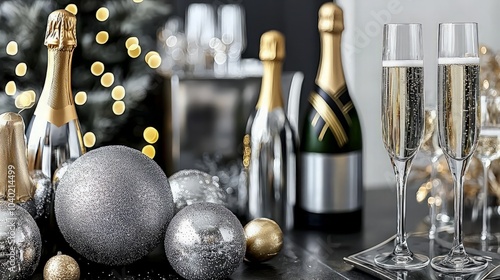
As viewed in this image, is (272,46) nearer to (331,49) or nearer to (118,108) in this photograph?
(331,49)

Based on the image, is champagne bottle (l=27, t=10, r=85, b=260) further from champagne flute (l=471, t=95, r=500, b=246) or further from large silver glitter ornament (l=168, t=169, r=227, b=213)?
champagne flute (l=471, t=95, r=500, b=246)

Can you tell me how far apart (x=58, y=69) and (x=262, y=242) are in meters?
0.41

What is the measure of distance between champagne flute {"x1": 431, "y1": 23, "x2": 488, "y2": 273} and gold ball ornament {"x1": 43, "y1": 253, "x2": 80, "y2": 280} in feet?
1.68

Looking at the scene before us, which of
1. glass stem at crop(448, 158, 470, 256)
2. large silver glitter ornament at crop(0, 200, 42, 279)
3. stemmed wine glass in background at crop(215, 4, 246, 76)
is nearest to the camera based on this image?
large silver glitter ornament at crop(0, 200, 42, 279)

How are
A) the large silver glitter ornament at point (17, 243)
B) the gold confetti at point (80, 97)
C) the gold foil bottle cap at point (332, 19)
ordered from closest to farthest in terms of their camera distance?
the large silver glitter ornament at point (17, 243) < the gold foil bottle cap at point (332, 19) < the gold confetti at point (80, 97)

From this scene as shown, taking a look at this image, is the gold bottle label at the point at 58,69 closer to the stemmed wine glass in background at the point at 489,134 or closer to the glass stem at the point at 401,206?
the glass stem at the point at 401,206

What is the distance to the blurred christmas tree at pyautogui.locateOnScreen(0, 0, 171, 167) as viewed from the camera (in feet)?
8.07

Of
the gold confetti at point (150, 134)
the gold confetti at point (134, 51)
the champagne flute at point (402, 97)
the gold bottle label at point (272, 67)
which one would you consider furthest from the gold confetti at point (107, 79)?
the champagne flute at point (402, 97)

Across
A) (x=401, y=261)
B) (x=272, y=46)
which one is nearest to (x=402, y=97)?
(x=401, y=261)

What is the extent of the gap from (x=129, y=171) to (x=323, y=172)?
1.43ft

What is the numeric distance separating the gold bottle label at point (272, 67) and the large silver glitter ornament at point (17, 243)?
53cm

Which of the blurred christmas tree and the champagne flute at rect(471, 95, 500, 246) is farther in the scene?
the blurred christmas tree

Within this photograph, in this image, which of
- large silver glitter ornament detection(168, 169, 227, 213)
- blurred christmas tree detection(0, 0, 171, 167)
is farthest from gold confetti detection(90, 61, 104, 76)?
large silver glitter ornament detection(168, 169, 227, 213)

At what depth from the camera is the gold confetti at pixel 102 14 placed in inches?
101
